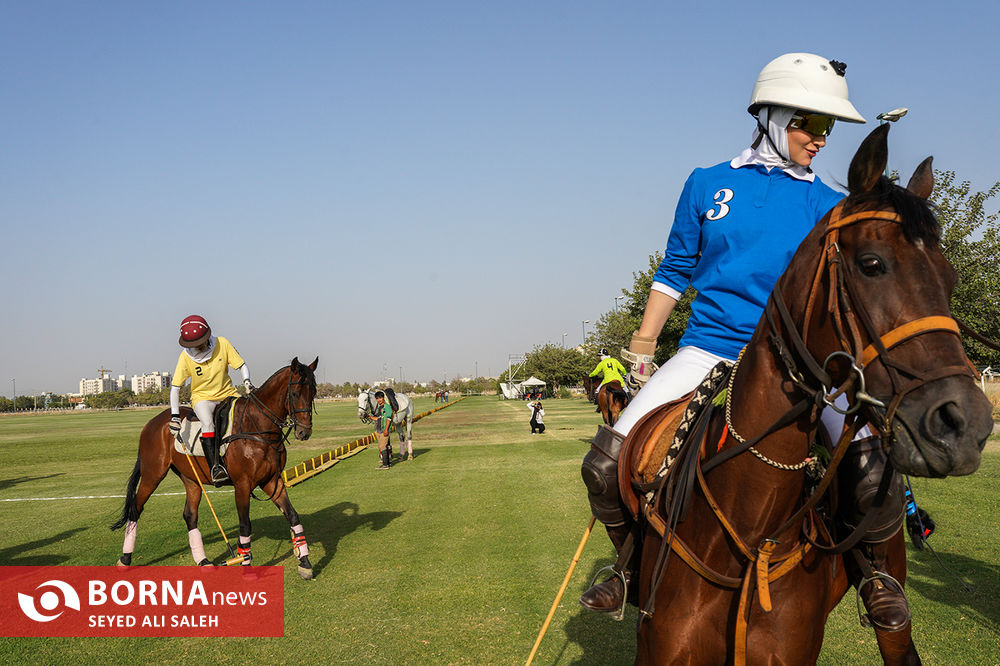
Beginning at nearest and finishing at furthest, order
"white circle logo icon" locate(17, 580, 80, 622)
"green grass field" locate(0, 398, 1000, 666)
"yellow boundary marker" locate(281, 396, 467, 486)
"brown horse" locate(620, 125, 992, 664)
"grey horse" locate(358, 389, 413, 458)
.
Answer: "brown horse" locate(620, 125, 992, 664) → "green grass field" locate(0, 398, 1000, 666) → "white circle logo icon" locate(17, 580, 80, 622) → "yellow boundary marker" locate(281, 396, 467, 486) → "grey horse" locate(358, 389, 413, 458)

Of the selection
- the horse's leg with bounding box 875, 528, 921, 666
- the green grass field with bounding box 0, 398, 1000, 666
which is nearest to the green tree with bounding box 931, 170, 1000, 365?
the green grass field with bounding box 0, 398, 1000, 666

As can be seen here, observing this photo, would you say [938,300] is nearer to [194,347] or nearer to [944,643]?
[944,643]

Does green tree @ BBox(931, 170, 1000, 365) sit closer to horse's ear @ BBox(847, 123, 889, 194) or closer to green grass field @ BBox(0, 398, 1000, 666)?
green grass field @ BBox(0, 398, 1000, 666)

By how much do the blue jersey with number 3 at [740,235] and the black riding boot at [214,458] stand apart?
24.2 feet

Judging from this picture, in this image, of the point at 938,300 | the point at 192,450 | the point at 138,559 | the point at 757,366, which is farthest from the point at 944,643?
the point at 138,559

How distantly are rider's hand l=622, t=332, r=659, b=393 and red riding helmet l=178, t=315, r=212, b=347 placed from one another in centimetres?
669

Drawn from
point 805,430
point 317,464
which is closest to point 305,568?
point 805,430

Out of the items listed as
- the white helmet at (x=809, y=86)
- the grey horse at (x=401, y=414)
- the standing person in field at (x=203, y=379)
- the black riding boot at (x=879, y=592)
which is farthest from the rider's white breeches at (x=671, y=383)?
the grey horse at (x=401, y=414)

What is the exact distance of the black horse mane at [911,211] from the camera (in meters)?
2.02

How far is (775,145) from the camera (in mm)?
3203

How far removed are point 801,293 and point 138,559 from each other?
10318 millimetres

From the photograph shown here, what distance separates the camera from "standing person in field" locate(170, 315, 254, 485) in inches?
342

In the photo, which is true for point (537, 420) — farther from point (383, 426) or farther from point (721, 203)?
point (721, 203)

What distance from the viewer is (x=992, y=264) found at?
17953 mm
